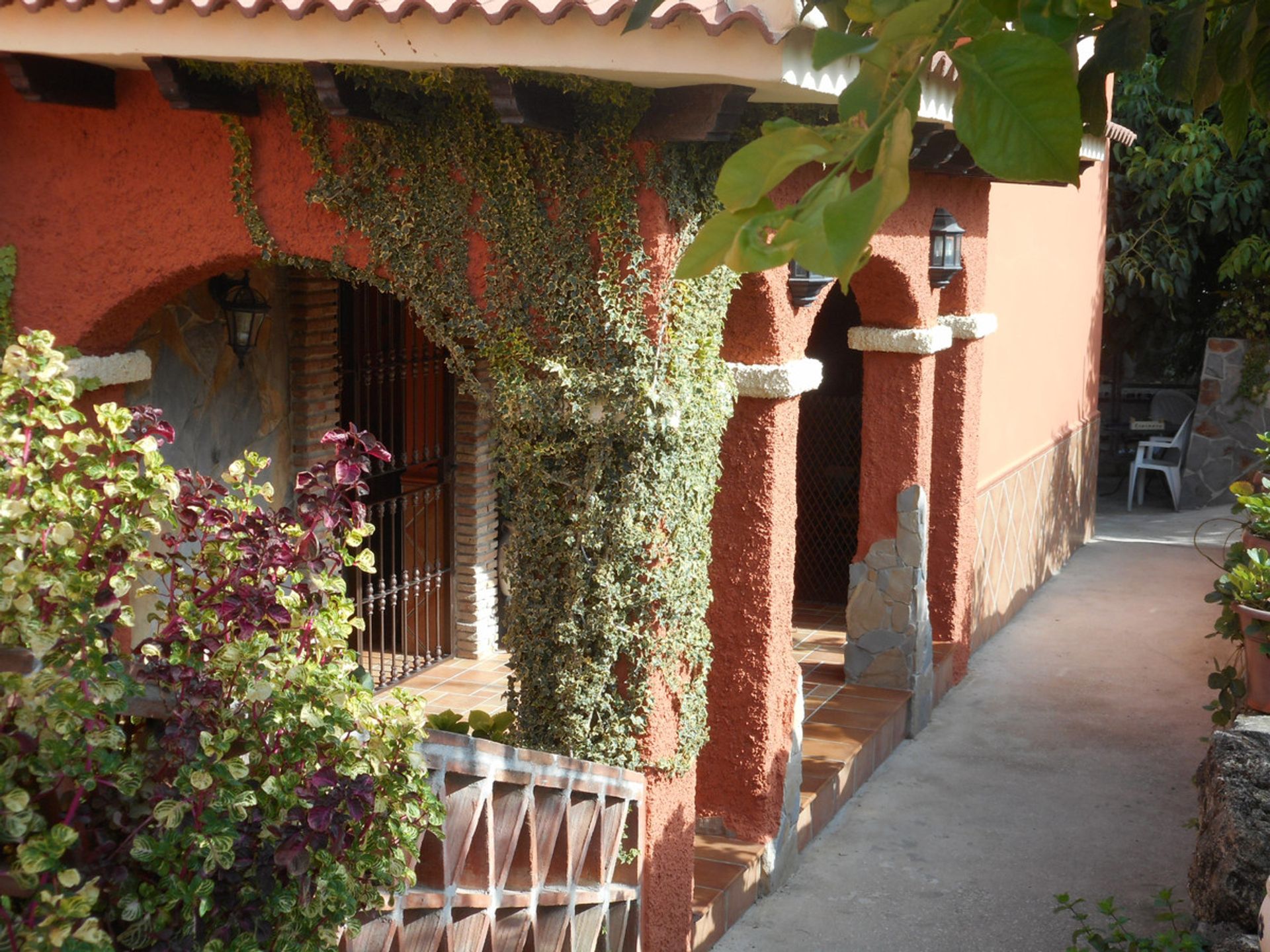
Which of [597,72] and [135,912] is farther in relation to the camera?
Result: [597,72]

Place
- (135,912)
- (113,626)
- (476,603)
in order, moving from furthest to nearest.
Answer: (476,603)
(113,626)
(135,912)

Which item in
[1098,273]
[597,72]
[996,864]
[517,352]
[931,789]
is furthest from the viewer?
[1098,273]

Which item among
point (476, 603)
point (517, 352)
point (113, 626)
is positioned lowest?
point (476, 603)

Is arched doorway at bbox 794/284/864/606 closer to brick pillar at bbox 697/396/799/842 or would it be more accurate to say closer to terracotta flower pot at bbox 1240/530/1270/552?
terracotta flower pot at bbox 1240/530/1270/552

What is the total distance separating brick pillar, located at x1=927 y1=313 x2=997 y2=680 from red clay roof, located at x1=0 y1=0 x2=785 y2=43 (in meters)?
5.37

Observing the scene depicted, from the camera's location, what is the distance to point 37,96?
4973 mm

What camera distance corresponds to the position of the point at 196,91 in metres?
4.80

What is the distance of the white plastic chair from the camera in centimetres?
1552

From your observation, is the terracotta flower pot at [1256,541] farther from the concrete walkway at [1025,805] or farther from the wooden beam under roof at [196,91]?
the wooden beam under roof at [196,91]

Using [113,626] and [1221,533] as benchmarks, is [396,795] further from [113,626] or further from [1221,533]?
[1221,533]

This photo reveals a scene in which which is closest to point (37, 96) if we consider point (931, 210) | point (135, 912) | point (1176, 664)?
point (135, 912)

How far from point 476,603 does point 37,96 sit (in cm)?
472

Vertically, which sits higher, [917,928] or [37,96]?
[37,96]

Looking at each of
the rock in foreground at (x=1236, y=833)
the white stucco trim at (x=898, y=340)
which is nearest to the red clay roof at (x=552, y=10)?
the rock in foreground at (x=1236, y=833)
